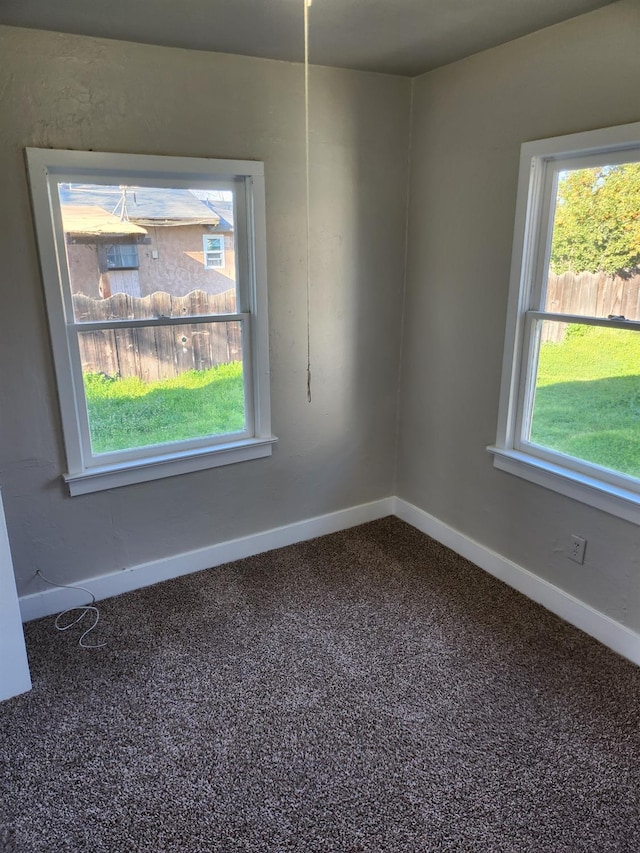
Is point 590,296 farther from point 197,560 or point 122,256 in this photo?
point 197,560

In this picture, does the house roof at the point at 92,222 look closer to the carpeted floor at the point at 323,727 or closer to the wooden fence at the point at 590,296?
the carpeted floor at the point at 323,727

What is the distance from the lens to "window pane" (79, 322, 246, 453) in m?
2.58

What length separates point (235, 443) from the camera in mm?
2947

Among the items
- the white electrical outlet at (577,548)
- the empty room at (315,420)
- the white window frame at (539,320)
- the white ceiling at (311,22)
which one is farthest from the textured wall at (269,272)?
the white electrical outlet at (577,548)

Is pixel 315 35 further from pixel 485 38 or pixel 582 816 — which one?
pixel 582 816

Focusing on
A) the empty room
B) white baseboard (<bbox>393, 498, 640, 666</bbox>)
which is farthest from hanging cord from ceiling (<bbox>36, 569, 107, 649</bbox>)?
white baseboard (<bbox>393, 498, 640, 666</bbox>)

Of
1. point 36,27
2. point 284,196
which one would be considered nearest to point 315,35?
point 284,196

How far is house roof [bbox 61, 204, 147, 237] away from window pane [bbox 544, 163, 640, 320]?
72.5 inches

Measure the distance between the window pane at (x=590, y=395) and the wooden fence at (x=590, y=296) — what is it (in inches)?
2.2

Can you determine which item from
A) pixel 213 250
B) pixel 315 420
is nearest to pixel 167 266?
pixel 213 250

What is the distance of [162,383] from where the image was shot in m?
2.73

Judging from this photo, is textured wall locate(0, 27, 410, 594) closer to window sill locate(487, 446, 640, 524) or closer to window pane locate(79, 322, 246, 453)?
window pane locate(79, 322, 246, 453)

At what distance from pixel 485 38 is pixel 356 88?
690 mm

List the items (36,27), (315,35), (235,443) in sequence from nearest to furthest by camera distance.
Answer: (36,27)
(315,35)
(235,443)
